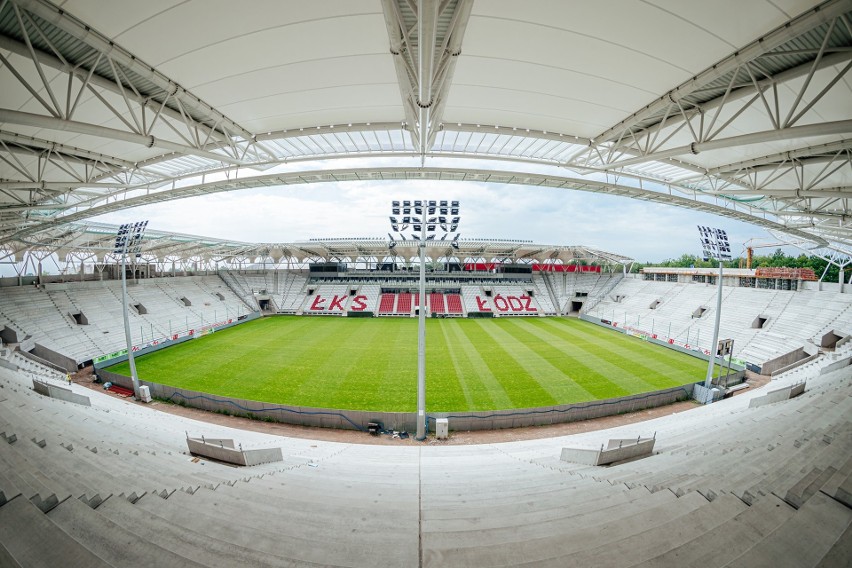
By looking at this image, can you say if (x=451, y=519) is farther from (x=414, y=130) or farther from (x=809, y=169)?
(x=809, y=169)

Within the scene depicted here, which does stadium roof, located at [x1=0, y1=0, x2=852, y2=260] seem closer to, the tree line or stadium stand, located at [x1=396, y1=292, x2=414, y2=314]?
stadium stand, located at [x1=396, y1=292, x2=414, y2=314]

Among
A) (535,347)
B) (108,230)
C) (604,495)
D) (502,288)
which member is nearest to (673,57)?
(604,495)

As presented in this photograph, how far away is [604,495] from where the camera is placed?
159 inches

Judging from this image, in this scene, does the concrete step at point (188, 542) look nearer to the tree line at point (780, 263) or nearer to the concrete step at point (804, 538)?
the concrete step at point (804, 538)

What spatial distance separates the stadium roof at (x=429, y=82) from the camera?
16.1ft

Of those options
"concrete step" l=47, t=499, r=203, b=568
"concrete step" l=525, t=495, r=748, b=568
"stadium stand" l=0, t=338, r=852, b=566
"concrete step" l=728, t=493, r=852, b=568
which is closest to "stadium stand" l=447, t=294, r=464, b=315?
"stadium stand" l=0, t=338, r=852, b=566

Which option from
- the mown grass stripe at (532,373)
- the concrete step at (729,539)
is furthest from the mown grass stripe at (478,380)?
the concrete step at (729,539)

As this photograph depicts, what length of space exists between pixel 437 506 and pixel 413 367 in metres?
14.0

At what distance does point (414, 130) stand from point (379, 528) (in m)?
8.37

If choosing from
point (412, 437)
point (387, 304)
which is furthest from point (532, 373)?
point (387, 304)

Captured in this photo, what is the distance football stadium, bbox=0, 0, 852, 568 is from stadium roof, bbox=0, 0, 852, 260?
0.06 metres

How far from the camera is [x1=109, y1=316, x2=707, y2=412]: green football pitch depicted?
45.9ft

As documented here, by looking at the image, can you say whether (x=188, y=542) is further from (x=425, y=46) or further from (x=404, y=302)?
(x=404, y=302)

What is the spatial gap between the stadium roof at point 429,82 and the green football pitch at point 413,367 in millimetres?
9585
